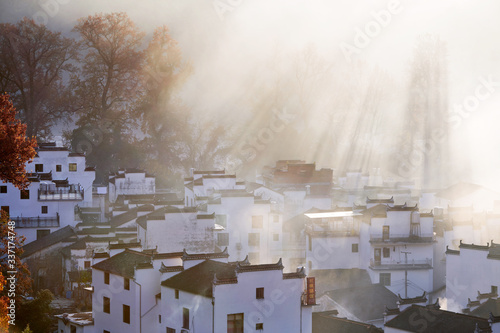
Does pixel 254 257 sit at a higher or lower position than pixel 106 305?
higher

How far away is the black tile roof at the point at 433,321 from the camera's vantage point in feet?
76.6

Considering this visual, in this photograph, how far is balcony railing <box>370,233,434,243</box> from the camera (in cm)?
3584

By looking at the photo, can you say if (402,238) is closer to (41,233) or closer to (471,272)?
(471,272)

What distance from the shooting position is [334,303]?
30.3 metres

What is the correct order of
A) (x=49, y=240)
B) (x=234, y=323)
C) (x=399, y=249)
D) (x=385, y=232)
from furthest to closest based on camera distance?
(x=49, y=240) < (x=385, y=232) < (x=399, y=249) < (x=234, y=323)

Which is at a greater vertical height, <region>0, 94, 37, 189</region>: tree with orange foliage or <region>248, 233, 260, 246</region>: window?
<region>0, 94, 37, 189</region>: tree with orange foliage

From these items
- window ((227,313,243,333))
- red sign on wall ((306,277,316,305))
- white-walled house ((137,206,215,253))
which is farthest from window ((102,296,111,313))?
red sign on wall ((306,277,316,305))

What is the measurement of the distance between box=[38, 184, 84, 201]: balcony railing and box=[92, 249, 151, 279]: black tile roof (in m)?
13.7

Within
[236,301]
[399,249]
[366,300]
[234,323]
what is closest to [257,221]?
→ [399,249]

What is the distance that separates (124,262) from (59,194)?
1507 cm

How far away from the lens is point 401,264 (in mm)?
35781

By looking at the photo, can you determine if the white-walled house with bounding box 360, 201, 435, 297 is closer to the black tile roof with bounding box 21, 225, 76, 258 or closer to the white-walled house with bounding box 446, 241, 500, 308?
the white-walled house with bounding box 446, 241, 500, 308

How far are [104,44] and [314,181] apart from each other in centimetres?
1987

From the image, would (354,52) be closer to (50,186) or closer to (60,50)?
(60,50)
